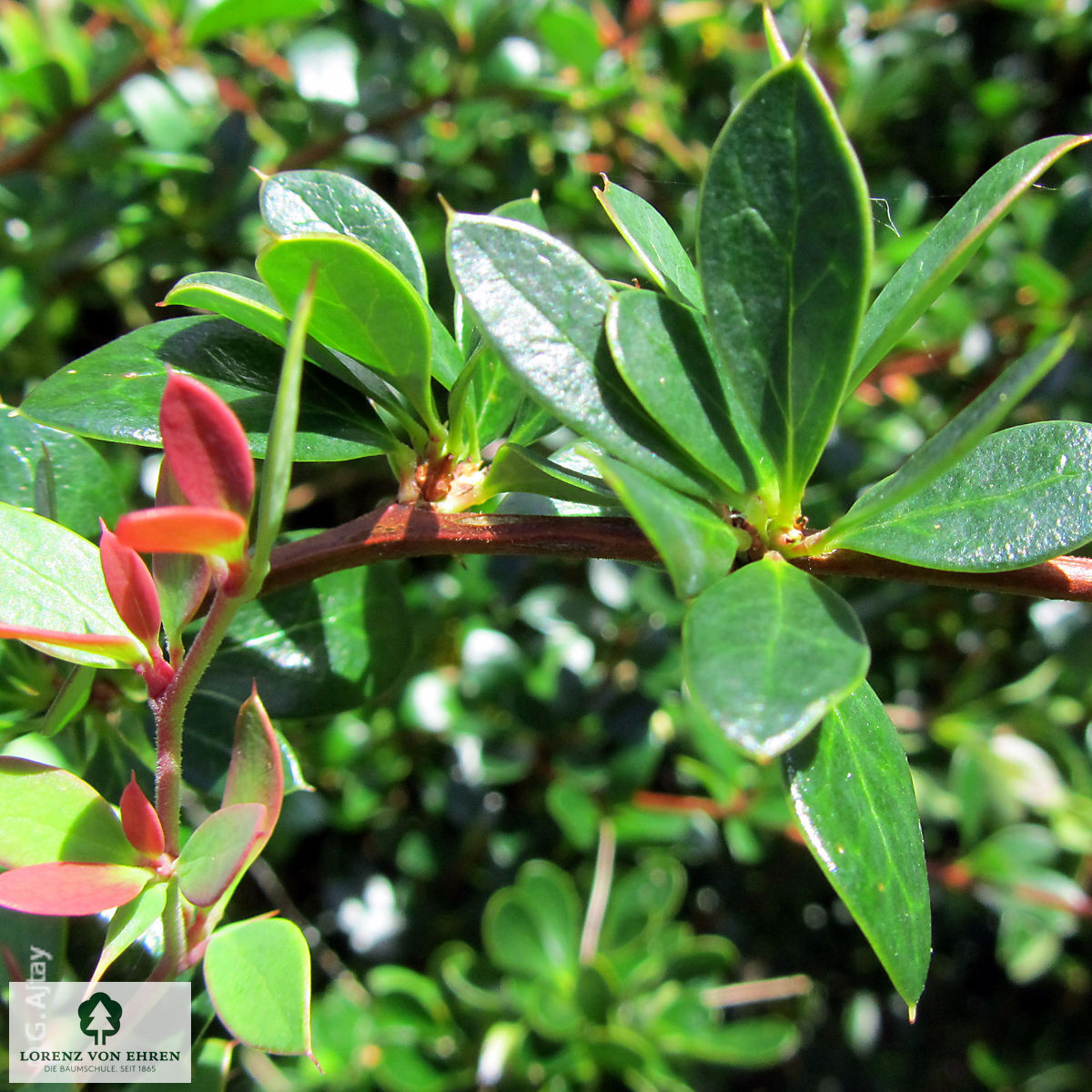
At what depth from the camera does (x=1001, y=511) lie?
0.47 metres

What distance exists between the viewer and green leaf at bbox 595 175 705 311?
1.56 ft

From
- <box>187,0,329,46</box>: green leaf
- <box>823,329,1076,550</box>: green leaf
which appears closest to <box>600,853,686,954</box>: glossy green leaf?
<box>823,329,1076,550</box>: green leaf

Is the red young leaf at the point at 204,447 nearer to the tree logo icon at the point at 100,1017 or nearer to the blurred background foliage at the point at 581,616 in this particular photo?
the tree logo icon at the point at 100,1017

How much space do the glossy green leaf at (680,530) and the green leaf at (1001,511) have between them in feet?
0.27

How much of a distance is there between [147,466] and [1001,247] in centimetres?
135

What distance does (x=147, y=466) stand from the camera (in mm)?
1122

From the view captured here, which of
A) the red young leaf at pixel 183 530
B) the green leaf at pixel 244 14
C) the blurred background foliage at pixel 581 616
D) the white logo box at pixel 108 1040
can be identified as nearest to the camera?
the red young leaf at pixel 183 530

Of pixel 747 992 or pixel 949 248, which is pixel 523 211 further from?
pixel 747 992

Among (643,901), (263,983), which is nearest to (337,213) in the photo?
(263,983)

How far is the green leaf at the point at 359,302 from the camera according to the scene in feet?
1.44

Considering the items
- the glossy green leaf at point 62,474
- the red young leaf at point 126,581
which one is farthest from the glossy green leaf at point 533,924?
the red young leaf at point 126,581

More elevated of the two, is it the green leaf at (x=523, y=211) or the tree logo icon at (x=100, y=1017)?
the green leaf at (x=523, y=211)

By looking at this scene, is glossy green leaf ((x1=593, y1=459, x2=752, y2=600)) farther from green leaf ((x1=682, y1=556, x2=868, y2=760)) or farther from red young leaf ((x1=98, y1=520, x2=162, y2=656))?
red young leaf ((x1=98, y1=520, x2=162, y2=656))

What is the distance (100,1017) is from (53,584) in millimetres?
280
